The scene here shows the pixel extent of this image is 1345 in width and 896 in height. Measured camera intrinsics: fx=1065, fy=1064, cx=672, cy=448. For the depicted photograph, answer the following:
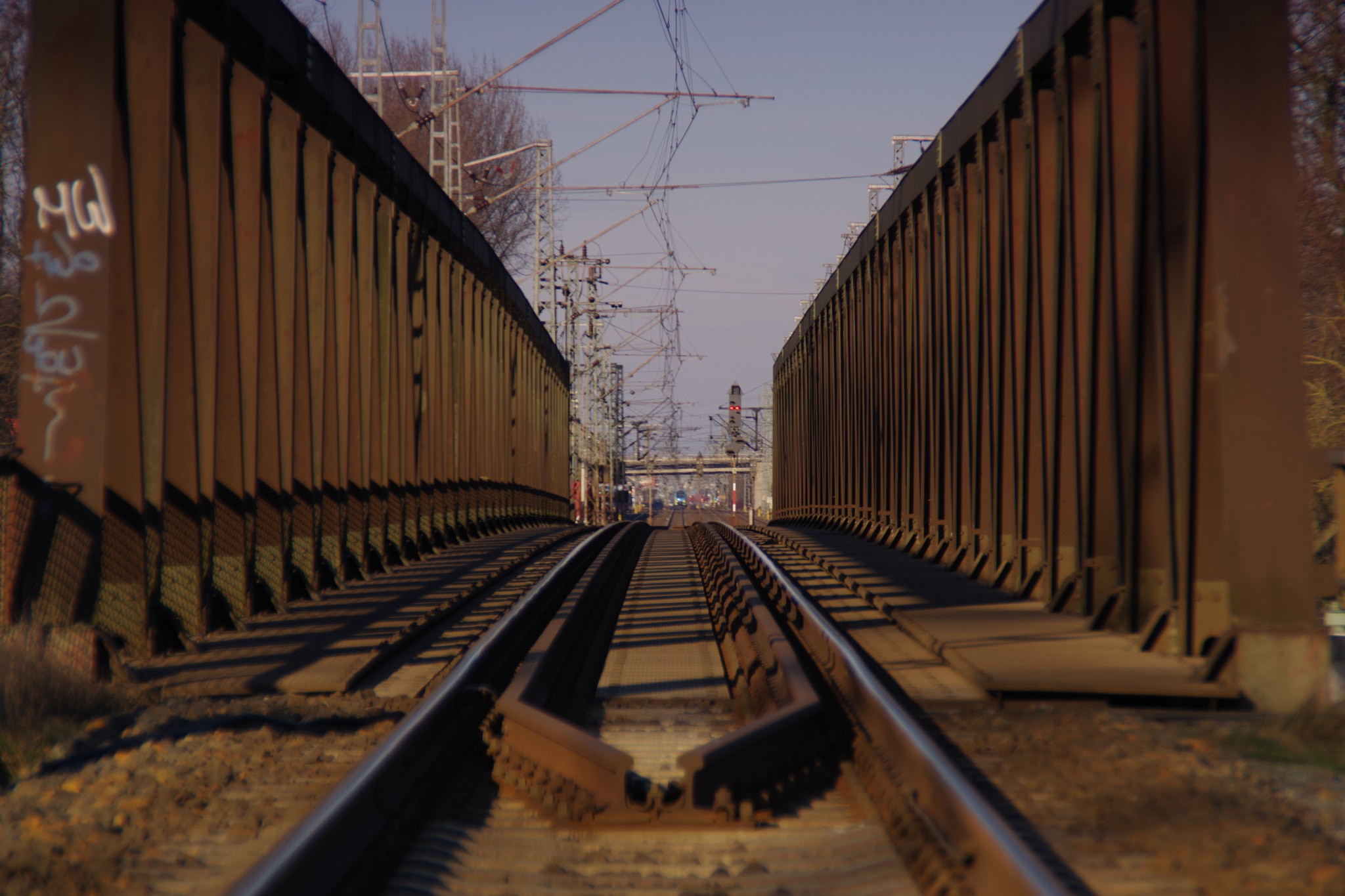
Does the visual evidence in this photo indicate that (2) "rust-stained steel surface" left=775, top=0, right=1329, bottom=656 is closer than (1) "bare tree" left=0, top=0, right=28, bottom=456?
Yes

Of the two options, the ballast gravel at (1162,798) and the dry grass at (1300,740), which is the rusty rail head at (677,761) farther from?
the dry grass at (1300,740)

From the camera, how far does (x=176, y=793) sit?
425 centimetres

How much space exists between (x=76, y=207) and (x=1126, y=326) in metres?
7.67

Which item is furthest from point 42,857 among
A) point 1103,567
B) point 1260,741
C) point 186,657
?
point 1103,567

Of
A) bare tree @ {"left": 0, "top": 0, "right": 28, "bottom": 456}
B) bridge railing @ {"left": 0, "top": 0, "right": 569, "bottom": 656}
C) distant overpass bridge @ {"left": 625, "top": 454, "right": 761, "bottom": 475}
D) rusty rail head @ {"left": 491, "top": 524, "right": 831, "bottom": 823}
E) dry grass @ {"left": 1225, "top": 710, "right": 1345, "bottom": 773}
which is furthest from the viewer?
distant overpass bridge @ {"left": 625, "top": 454, "right": 761, "bottom": 475}

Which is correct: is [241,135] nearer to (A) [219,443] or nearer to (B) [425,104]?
(A) [219,443]

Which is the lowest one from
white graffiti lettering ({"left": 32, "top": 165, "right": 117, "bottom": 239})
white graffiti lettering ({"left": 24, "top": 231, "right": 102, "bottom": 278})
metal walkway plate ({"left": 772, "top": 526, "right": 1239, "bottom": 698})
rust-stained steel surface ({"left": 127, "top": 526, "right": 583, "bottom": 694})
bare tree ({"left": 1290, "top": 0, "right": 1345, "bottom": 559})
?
rust-stained steel surface ({"left": 127, "top": 526, "right": 583, "bottom": 694})

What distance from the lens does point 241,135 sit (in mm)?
9766

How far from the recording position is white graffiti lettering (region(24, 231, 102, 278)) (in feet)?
24.5

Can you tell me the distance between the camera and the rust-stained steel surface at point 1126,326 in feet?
20.7

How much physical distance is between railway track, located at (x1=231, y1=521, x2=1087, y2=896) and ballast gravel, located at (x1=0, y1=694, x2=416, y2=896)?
406 mm

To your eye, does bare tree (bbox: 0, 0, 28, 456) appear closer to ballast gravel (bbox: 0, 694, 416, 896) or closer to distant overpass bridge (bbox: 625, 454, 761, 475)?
ballast gravel (bbox: 0, 694, 416, 896)

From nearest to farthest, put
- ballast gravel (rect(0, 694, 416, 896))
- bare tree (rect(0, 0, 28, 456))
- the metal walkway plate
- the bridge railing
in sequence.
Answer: ballast gravel (rect(0, 694, 416, 896))
the metal walkway plate
the bridge railing
bare tree (rect(0, 0, 28, 456))

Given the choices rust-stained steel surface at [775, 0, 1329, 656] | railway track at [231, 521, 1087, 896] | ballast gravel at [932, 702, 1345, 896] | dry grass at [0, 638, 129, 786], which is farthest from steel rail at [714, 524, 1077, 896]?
dry grass at [0, 638, 129, 786]
